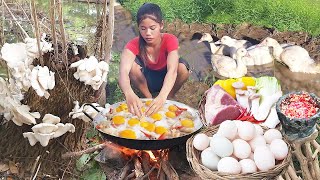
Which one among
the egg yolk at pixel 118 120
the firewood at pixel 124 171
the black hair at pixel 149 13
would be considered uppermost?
the black hair at pixel 149 13

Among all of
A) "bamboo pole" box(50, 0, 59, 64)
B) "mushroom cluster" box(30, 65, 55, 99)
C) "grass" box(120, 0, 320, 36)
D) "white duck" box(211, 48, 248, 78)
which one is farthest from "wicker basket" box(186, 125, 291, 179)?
"grass" box(120, 0, 320, 36)

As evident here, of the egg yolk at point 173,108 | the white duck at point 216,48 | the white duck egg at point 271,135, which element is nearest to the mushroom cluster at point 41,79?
the egg yolk at point 173,108

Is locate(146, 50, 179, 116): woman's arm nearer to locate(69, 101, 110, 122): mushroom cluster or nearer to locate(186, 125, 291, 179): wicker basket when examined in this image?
locate(69, 101, 110, 122): mushroom cluster

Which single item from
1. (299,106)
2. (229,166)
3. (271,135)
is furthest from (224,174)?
(299,106)

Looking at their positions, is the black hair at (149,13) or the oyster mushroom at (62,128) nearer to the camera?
the oyster mushroom at (62,128)

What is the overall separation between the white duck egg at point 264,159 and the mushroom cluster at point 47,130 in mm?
1243

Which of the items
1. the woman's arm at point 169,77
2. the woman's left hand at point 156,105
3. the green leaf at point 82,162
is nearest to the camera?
the woman's left hand at point 156,105

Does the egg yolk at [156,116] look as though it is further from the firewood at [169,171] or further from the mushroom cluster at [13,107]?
the mushroom cluster at [13,107]

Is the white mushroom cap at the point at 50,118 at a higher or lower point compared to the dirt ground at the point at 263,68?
higher

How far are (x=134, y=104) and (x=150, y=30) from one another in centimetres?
49

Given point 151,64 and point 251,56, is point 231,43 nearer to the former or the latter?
point 251,56

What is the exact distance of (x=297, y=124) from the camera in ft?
8.95

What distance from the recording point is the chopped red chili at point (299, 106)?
2.77 metres

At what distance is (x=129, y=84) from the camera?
3652 millimetres
